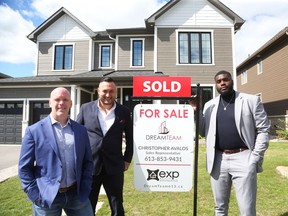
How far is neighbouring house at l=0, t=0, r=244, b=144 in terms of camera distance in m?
14.7

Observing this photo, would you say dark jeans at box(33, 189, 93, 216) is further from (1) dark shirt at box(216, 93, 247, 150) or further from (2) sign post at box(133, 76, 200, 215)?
(1) dark shirt at box(216, 93, 247, 150)

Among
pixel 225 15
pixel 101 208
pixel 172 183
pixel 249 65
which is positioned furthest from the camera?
pixel 249 65

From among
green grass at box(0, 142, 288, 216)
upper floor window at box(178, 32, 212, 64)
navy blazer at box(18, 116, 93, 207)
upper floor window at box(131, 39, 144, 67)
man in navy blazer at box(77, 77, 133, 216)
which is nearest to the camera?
navy blazer at box(18, 116, 93, 207)

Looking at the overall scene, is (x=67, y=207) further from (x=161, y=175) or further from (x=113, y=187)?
(x=161, y=175)

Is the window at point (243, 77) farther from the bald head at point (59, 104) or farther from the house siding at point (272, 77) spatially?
the bald head at point (59, 104)

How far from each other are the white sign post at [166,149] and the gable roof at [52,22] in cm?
1408

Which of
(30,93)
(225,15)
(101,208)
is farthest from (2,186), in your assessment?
(225,15)

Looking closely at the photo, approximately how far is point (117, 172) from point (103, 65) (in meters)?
14.4

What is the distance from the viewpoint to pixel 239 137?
2986 millimetres

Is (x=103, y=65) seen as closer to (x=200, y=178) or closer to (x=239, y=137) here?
(x=200, y=178)

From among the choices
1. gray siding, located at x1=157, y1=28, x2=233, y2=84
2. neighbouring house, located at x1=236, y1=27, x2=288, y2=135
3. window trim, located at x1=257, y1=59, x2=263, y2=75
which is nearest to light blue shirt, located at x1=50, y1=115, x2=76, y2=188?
gray siding, located at x1=157, y1=28, x2=233, y2=84

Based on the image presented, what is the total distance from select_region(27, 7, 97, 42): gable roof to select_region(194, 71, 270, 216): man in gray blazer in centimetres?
1457

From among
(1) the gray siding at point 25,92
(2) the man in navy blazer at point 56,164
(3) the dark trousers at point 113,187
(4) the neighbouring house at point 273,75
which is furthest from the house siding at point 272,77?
(2) the man in navy blazer at point 56,164

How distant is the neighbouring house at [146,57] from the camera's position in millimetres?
14711
